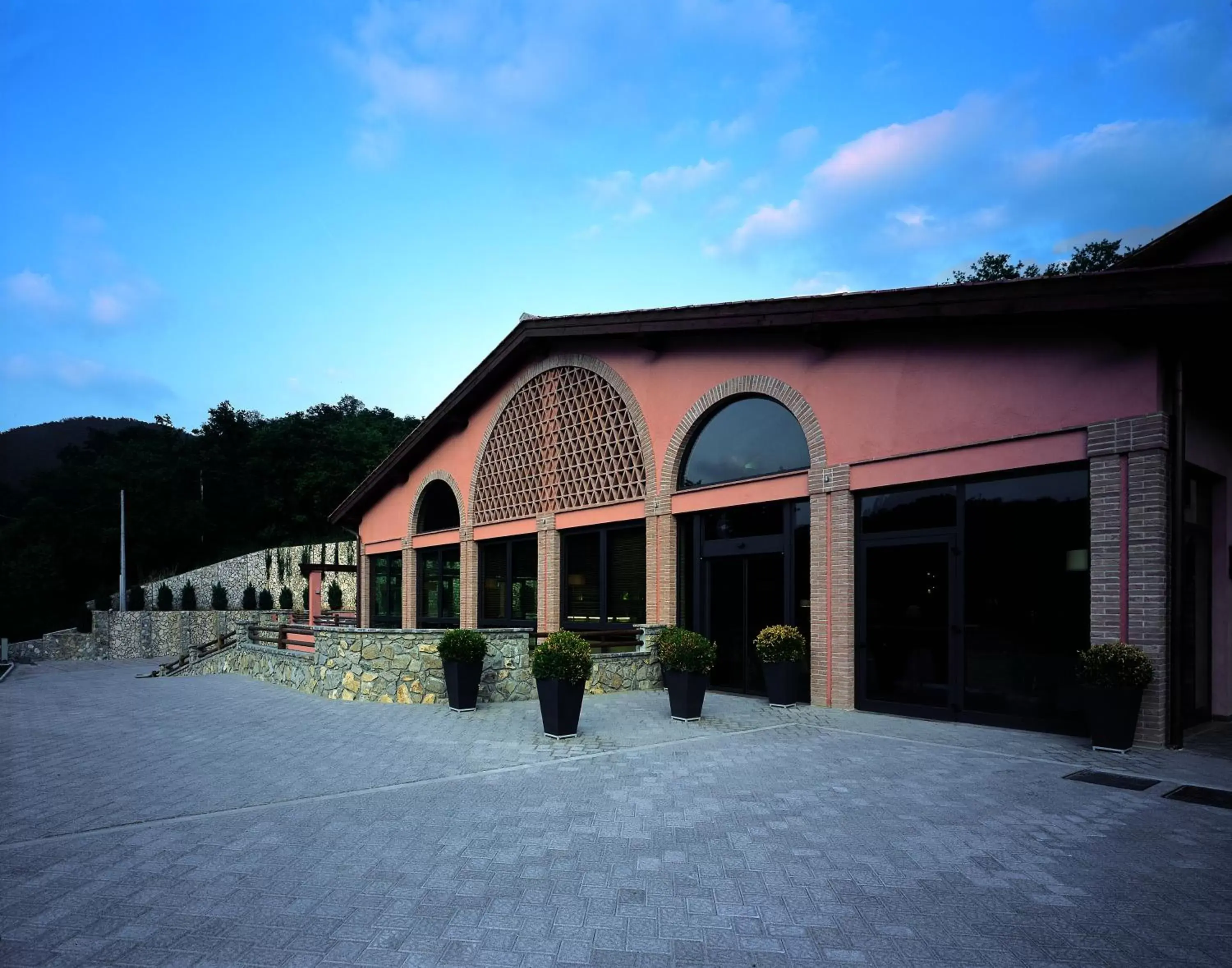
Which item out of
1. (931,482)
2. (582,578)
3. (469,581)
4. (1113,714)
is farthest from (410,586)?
(1113,714)

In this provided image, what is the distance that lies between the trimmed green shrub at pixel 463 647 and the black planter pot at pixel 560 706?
2.33 metres

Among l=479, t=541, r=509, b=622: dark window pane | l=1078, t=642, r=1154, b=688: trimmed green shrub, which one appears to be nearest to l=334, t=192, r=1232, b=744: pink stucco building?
l=1078, t=642, r=1154, b=688: trimmed green shrub

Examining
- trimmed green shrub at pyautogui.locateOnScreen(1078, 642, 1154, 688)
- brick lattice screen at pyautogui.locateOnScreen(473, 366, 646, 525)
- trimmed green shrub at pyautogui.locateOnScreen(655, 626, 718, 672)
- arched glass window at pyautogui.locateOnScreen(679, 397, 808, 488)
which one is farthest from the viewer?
brick lattice screen at pyautogui.locateOnScreen(473, 366, 646, 525)

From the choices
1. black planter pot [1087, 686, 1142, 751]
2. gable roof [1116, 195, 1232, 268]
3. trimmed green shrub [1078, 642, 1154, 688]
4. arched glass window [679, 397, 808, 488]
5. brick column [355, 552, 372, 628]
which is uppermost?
gable roof [1116, 195, 1232, 268]

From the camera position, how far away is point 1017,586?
8852 millimetres

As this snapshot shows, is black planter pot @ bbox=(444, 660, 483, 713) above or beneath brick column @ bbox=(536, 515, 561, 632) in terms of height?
beneath

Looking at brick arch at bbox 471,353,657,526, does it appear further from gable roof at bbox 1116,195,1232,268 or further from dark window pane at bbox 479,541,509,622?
gable roof at bbox 1116,195,1232,268

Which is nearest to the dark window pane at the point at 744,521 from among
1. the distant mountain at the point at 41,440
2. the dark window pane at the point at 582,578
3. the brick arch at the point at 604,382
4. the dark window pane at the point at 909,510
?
the brick arch at the point at 604,382

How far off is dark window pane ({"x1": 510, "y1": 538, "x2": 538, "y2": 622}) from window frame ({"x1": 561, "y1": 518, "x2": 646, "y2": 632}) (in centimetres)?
81

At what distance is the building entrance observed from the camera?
37.8 feet

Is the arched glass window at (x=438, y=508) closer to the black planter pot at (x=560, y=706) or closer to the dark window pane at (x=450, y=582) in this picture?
the dark window pane at (x=450, y=582)

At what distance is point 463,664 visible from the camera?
11.0 meters

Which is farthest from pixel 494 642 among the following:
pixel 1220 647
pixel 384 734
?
pixel 1220 647

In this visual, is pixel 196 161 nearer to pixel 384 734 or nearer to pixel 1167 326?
pixel 384 734
